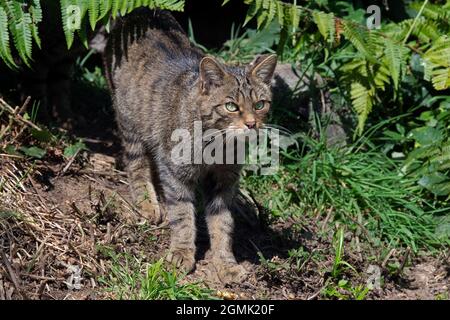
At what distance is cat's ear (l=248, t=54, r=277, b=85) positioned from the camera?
4.75m

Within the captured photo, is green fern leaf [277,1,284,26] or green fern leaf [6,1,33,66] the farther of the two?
green fern leaf [277,1,284,26]

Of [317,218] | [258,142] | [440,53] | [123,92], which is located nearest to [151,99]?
[123,92]

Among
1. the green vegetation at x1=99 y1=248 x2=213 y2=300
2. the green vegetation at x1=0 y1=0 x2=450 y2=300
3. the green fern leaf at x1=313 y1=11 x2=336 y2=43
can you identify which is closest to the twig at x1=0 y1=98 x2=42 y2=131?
the green vegetation at x1=0 y1=0 x2=450 y2=300

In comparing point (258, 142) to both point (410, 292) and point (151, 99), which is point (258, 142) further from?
point (410, 292)

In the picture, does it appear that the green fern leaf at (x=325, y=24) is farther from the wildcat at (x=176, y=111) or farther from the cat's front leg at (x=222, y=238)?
the cat's front leg at (x=222, y=238)

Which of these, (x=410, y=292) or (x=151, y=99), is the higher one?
(x=151, y=99)

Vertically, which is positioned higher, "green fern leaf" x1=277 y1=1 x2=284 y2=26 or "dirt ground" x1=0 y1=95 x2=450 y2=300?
"green fern leaf" x1=277 y1=1 x2=284 y2=26

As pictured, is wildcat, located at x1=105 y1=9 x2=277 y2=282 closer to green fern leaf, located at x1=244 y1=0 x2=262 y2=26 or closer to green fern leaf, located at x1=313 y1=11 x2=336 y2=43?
green fern leaf, located at x1=244 y1=0 x2=262 y2=26

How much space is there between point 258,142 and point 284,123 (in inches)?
13.8

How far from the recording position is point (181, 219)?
479cm

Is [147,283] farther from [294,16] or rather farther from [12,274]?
[294,16]

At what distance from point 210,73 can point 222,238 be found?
1.08 m

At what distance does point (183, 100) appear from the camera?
16.0 ft

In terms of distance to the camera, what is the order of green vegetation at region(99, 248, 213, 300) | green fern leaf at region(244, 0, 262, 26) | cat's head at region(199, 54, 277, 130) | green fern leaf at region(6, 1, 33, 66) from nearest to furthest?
green vegetation at region(99, 248, 213, 300) < cat's head at region(199, 54, 277, 130) < green fern leaf at region(6, 1, 33, 66) < green fern leaf at region(244, 0, 262, 26)
